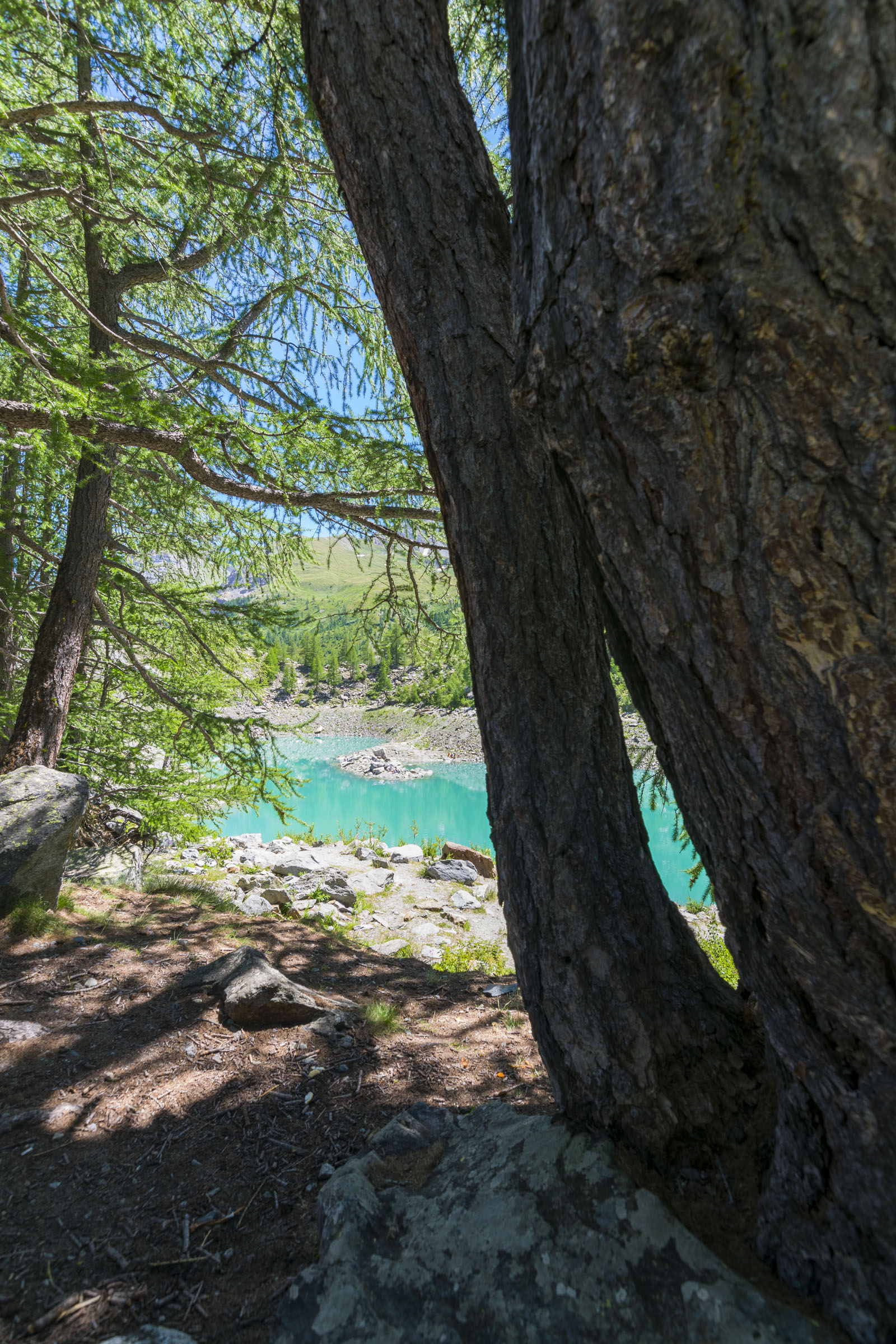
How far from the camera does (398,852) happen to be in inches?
407

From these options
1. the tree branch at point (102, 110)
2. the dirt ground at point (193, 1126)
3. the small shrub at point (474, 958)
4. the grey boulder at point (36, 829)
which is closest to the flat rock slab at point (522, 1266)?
the dirt ground at point (193, 1126)

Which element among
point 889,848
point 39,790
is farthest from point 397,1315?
point 39,790

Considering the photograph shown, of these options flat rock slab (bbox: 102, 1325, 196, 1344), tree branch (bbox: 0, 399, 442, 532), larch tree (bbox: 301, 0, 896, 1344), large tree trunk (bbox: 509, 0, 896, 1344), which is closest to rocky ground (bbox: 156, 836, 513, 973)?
tree branch (bbox: 0, 399, 442, 532)

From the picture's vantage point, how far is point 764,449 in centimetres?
94

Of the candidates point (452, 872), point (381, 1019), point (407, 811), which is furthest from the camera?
point (407, 811)

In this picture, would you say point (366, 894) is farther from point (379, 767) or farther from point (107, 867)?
point (379, 767)

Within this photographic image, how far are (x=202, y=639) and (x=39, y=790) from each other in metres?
1.87

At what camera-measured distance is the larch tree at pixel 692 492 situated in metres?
0.87

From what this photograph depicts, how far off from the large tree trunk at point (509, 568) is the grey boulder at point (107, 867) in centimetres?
510

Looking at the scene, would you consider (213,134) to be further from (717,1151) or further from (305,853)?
(305,853)

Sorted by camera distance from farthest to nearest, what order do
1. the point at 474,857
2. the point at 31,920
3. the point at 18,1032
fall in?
the point at 474,857
the point at 31,920
the point at 18,1032

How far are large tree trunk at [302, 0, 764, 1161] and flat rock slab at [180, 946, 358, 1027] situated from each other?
1731mm

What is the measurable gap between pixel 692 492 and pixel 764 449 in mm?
112

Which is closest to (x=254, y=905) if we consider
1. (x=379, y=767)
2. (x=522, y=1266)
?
(x=522, y=1266)
